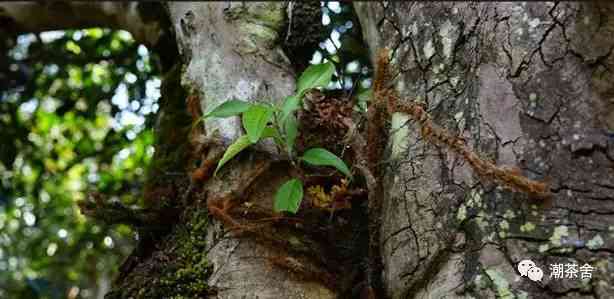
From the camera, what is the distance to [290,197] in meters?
1.28

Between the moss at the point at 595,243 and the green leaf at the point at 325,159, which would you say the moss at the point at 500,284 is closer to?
the moss at the point at 595,243

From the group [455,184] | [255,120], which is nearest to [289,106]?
[255,120]

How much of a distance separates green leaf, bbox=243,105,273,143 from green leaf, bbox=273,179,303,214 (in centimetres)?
11

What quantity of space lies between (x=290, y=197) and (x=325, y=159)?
10cm

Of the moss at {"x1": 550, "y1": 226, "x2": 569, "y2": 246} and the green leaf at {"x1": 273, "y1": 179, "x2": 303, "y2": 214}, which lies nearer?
the moss at {"x1": 550, "y1": 226, "x2": 569, "y2": 246}

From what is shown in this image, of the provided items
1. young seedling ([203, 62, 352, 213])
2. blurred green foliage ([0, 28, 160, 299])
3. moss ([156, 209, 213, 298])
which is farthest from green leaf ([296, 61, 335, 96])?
blurred green foliage ([0, 28, 160, 299])

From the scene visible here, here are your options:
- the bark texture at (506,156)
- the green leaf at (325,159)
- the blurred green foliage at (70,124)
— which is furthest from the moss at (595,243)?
the blurred green foliage at (70,124)

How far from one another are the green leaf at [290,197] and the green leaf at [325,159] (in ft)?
0.16

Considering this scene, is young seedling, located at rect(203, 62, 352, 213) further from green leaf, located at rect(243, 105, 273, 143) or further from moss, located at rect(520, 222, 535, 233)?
moss, located at rect(520, 222, 535, 233)

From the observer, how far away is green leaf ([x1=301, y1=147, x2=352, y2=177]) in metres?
1.28

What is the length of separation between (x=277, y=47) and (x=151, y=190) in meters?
0.48

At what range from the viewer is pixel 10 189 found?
3.20 m

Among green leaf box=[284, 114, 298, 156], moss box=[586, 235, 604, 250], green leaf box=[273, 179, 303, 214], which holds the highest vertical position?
green leaf box=[284, 114, 298, 156]

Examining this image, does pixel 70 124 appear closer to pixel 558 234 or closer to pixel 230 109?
pixel 230 109
